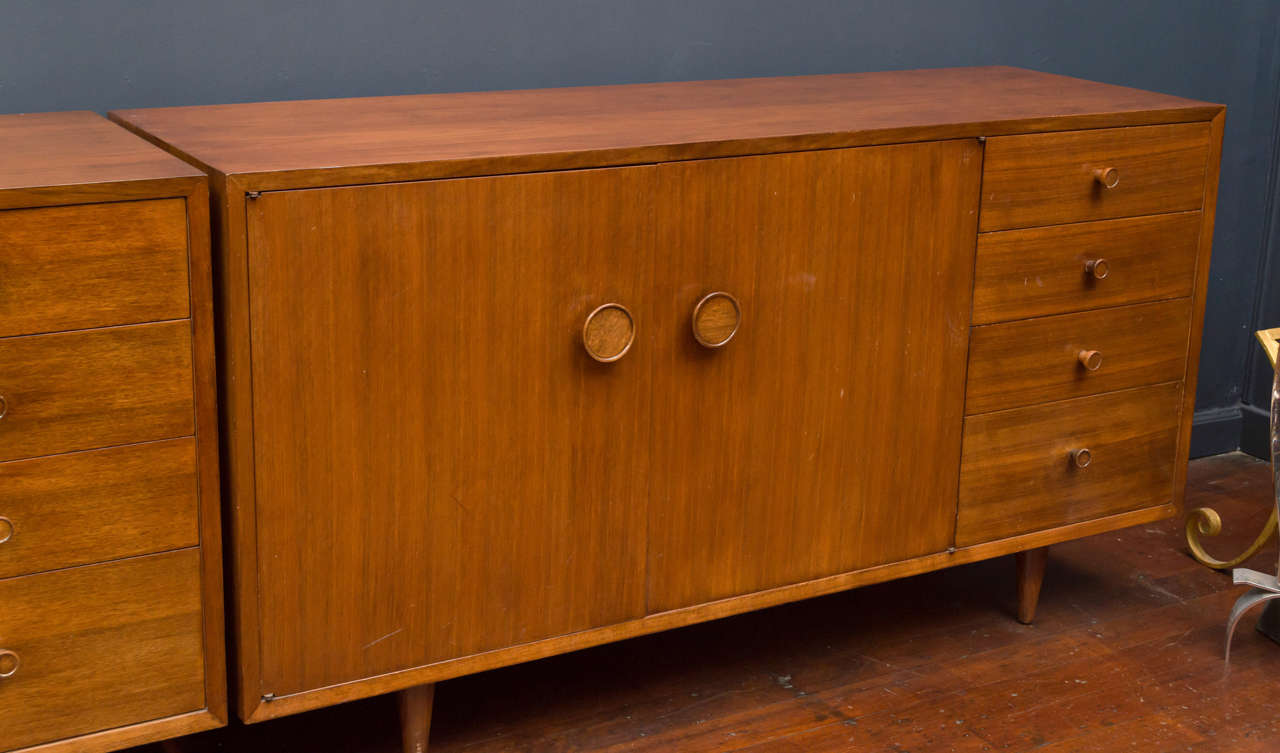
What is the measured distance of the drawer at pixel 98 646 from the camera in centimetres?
148

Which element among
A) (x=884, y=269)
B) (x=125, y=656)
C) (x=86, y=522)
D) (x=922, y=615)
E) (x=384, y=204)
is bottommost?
(x=922, y=615)

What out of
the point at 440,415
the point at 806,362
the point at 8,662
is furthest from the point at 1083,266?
the point at 8,662

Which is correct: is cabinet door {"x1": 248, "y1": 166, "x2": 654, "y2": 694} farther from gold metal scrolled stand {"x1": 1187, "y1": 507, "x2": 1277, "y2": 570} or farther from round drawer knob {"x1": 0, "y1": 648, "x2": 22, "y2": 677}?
gold metal scrolled stand {"x1": 1187, "y1": 507, "x2": 1277, "y2": 570}

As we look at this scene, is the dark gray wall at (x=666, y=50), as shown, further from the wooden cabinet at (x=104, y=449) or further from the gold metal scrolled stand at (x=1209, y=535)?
the gold metal scrolled stand at (x=1209, y=535)

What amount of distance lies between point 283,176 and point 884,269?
0.81 meters

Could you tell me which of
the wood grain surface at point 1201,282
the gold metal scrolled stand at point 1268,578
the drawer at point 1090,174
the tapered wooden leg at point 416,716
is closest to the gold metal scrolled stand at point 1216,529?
the gold metal scrolled stand at point 1268,578

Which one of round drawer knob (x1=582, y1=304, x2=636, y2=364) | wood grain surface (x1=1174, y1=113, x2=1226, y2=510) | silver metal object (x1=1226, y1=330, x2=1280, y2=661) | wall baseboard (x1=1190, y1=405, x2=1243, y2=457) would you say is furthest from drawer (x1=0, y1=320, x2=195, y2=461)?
wall baseboard (x1=1190, y1=405, x2=1243, y2=457)

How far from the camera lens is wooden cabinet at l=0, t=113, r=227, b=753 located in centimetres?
140

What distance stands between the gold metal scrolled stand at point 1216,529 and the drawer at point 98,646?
1.63 m

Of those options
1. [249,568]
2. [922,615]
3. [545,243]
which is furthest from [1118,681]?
[249,568]

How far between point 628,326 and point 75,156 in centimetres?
64

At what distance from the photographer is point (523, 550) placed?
1.74 metres

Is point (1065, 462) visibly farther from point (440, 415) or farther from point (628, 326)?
point (440, 415)

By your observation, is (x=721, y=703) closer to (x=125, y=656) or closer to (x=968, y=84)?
(x=125, y=656)
